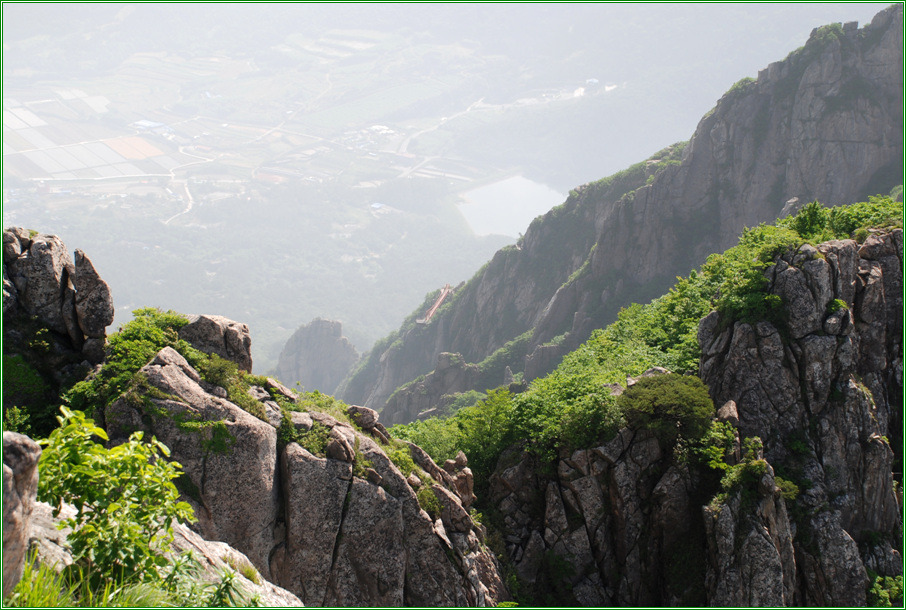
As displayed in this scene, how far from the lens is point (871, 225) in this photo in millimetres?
31094

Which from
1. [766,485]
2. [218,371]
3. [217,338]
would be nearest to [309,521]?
[218,371]

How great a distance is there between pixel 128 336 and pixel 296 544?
850cm

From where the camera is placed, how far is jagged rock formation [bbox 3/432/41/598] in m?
7.50

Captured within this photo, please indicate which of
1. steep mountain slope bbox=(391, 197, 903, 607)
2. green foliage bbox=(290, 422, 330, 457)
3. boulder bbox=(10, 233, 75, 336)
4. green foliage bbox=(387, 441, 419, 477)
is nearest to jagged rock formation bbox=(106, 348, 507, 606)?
green foliage bbox=(290, 422, 330, 457)

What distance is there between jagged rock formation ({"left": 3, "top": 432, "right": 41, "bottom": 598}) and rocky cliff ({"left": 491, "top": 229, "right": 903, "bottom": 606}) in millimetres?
18831

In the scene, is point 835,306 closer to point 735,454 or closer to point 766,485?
point 735,454

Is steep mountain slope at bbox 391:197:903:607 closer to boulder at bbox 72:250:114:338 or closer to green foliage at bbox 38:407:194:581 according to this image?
boulder at bbox 72:250:114:338

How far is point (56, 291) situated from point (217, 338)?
4964 millimetres

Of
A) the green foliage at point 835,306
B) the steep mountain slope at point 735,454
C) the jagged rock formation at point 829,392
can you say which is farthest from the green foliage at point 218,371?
the green foliage at point 835,306

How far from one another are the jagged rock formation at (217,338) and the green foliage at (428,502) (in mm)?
7541

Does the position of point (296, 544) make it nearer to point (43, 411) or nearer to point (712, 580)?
point (43, 411)

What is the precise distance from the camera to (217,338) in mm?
21531

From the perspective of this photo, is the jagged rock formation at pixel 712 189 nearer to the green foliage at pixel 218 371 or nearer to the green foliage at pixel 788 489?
the green foliage at pixel 788 489

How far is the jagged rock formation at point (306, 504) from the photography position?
58.3 ft
